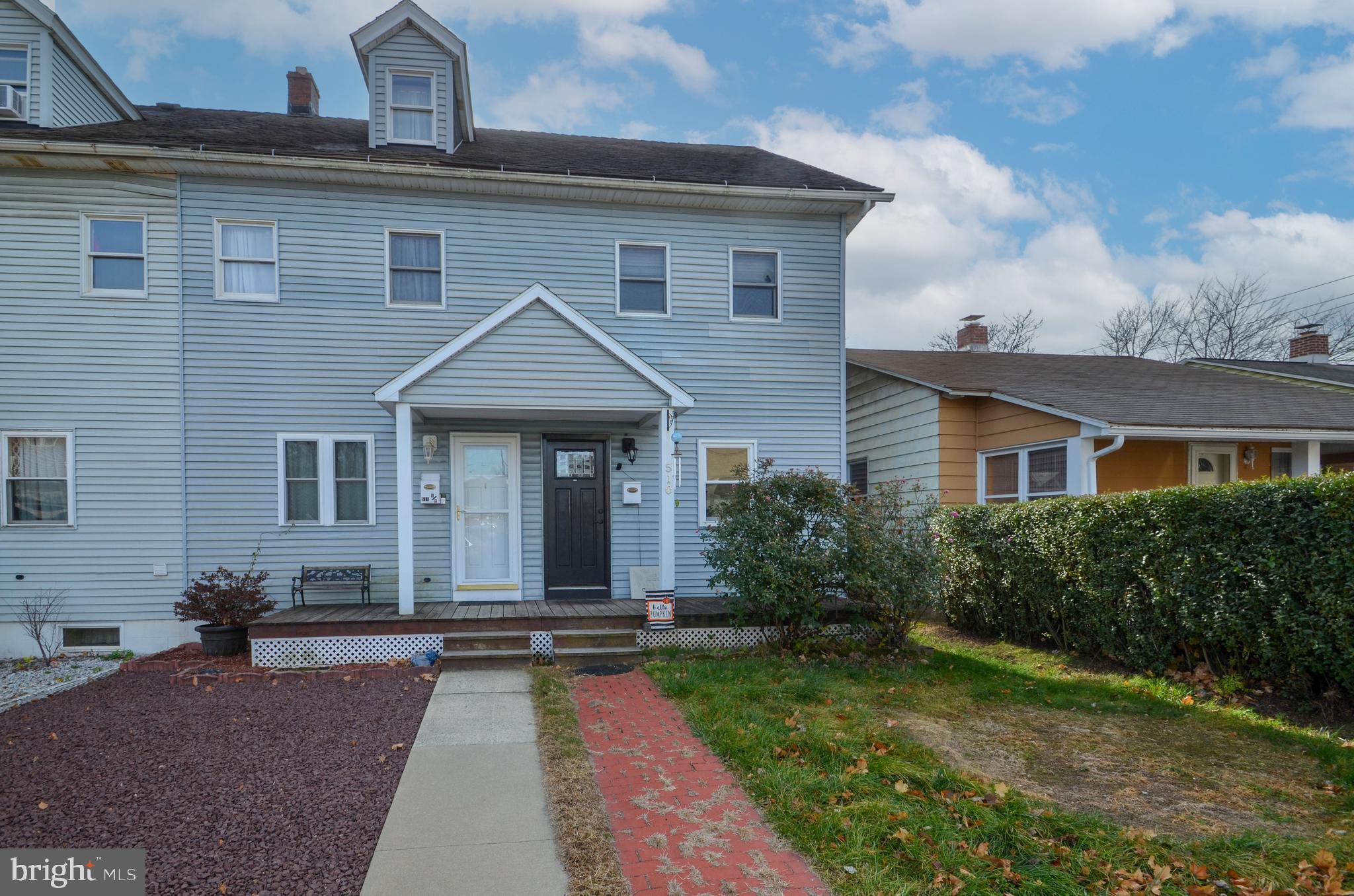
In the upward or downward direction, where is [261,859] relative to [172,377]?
downward

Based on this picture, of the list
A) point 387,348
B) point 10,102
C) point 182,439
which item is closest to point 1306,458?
point 387,348

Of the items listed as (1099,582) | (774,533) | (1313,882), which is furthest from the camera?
(774,533)

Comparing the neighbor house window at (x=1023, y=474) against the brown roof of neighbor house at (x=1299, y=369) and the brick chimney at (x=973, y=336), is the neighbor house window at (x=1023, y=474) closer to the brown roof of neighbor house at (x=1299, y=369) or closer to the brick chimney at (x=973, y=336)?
the brick chimney at (x=973, y=336)

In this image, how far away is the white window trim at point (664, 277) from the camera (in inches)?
396

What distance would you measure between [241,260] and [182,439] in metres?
2.32

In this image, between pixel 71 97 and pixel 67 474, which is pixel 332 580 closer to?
pixel 67 474

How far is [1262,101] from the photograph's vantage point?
1788 cm

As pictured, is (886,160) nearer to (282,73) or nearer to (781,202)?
(781,202)

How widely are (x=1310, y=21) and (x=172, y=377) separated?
67.2 ft

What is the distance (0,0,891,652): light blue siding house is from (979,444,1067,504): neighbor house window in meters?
2.37

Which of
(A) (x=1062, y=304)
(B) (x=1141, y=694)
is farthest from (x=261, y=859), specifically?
(A) (x=1062, y=304)

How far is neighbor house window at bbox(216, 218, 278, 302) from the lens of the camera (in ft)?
30.3

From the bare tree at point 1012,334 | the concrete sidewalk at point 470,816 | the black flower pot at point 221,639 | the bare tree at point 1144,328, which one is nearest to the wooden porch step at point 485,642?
the concrete sidewalk at point 470,816

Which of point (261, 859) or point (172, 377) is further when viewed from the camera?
point (172, 377)
